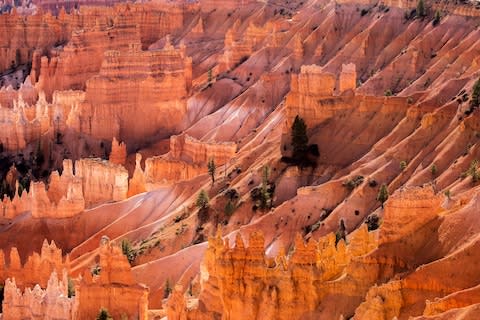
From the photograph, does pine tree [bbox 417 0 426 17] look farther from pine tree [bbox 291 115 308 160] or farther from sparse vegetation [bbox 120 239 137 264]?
sparse vegetation [bbox 120 239 137 264]

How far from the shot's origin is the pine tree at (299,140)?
260 feet

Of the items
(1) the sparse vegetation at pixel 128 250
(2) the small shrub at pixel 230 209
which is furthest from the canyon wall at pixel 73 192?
(2) the small shrub at pixel 230 209

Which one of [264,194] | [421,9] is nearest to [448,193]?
[264,194]

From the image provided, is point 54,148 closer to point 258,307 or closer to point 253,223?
point 253,223

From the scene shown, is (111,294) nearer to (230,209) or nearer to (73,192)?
(230,209)

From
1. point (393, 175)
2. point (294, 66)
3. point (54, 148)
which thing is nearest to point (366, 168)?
point (393, 175)

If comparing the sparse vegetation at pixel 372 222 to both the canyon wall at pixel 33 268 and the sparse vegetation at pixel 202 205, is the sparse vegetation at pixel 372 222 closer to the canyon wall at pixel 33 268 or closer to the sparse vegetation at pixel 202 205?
the sparse vegetation at pixel 202 205

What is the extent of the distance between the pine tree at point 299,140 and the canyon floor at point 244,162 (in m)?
0.15

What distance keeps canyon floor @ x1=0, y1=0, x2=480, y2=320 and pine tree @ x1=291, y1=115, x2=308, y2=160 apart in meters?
0.15

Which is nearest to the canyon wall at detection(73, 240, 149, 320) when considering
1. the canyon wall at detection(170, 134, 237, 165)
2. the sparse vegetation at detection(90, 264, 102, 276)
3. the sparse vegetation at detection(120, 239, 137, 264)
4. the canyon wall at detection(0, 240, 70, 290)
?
the sparse vegetation at detection(90, 264, 102, 276)

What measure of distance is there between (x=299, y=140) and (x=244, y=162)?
7296 mm

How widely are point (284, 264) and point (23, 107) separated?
67017 mm

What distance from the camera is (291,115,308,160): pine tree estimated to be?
79.4 metres

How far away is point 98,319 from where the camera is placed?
61844mm
